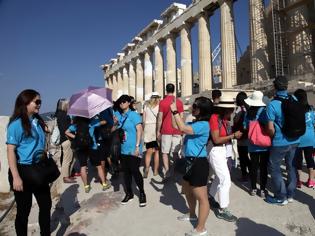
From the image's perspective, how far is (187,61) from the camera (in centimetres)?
2698

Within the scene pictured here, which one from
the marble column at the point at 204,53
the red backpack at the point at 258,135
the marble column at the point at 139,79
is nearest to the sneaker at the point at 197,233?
the red backpack at the point at 258,135

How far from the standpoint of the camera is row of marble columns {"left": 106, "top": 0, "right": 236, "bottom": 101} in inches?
828

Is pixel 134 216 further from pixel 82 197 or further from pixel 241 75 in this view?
pixel 241 75

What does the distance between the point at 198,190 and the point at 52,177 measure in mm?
1884

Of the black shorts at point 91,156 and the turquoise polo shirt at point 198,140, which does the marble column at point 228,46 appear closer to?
the black shorts at point 91,156

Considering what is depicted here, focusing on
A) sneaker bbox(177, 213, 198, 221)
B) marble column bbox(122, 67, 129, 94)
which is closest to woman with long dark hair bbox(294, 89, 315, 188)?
sneaker bbox(177, 213, 198, 221)

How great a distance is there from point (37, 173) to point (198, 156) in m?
2.04

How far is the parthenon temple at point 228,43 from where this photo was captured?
59.9 ft

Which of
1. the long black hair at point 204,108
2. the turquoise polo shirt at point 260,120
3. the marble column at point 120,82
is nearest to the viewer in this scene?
the long black hair at point 204,108

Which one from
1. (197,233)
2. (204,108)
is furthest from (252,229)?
(204,108)

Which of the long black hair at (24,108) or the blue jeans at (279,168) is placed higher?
the long black hair at (24,108)

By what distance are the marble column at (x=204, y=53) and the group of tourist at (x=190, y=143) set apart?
1785cm

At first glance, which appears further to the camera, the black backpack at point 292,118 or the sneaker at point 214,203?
the sneaker at point 214,203

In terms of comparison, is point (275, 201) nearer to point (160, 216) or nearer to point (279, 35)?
point (160, 216)
